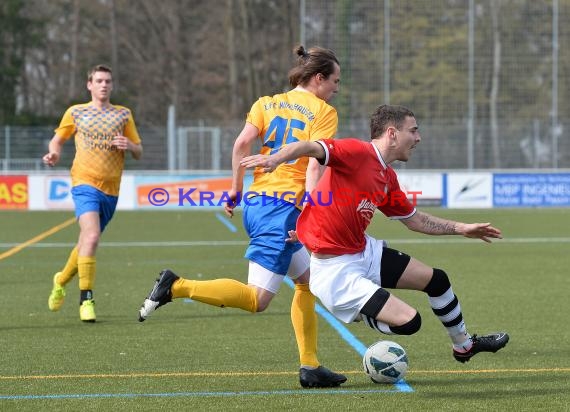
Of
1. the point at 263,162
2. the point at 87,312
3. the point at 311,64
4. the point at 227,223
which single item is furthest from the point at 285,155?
the point at 227,223

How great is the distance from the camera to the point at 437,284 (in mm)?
6613

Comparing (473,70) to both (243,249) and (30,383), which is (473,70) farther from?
(30,383)

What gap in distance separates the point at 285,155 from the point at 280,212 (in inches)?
47.4

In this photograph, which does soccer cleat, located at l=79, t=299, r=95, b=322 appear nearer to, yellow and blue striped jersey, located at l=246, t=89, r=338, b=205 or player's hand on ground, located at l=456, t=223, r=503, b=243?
yellow and blue striped jersey, located at l=246, t=89, r=338, b=205

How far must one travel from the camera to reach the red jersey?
20.6ft

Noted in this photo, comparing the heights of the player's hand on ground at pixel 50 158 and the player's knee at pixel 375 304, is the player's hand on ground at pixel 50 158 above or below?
above

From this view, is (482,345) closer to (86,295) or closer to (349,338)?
(349,338)

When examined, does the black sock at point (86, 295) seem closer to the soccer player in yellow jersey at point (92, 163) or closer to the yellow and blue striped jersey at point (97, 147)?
the soccer player in yellow jersey at point (92, 163)

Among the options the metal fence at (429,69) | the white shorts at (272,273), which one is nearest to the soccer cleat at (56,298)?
the white shorts at (272,273)

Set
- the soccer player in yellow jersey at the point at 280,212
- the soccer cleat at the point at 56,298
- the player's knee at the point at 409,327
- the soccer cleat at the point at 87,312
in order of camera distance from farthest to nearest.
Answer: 1. the soccer cleat at the point at 56,298
2. the soccer cleat at the point at 87,312
3. the soccer player in yellow jersey at the point at 280,212
4. the player's knee at the point at 409,327

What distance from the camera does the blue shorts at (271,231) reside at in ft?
22.2

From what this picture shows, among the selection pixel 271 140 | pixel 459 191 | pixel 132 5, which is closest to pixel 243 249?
pixel 271 140

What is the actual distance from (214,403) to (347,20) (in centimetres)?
2790

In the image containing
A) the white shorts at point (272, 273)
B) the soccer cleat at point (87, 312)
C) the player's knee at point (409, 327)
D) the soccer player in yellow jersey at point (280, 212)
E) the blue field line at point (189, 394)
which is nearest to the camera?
the player's knee at point (409, 327)
